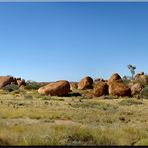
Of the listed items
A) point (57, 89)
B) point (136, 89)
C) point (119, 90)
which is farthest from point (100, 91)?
point (136, 89)

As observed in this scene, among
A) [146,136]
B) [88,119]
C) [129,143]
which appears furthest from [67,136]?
[88,119]

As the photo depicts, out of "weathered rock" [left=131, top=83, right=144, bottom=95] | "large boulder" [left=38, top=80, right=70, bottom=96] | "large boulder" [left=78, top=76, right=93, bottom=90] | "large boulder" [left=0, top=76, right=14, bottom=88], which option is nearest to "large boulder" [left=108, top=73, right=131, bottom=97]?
"weathered rock" [left=131, top=83, right=144, bottom=95]

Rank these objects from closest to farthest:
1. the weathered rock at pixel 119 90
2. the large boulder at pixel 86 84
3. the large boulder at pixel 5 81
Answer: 1. the weathered rock at pixel 119 90
2. the large boulder at pixel 86 84
3. the large boulder at pixel 5 81

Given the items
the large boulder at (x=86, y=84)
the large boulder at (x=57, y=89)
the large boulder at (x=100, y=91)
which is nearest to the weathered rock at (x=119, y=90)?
the large boulder at (x=100, y=91)

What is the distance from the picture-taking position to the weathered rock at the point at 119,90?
179 ft

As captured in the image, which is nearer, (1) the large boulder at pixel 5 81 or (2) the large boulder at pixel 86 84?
(2) the large boulder at pixel 86 84

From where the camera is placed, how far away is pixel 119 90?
5491 centimetres

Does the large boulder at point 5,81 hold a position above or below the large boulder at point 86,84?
above

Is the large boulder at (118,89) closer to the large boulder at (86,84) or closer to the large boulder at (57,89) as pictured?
the large boulder at (57,89)

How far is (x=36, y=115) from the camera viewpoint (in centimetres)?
2741

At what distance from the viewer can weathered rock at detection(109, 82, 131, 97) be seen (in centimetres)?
5453

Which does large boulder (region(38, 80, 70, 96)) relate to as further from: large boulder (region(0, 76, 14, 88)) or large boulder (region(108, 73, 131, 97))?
large boulder (region(0, 76, 14, 88))

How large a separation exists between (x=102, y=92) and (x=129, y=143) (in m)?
38.3

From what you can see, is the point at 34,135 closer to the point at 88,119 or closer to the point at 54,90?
the point at 88,119
